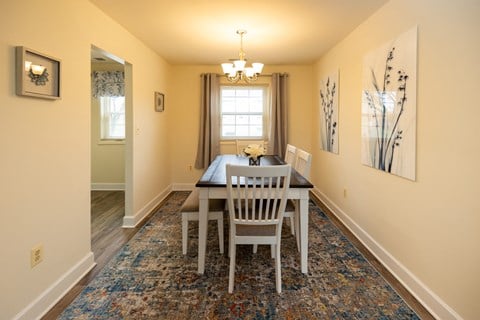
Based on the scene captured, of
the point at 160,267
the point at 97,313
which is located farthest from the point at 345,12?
the point at 97,313

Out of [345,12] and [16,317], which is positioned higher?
[345,12]

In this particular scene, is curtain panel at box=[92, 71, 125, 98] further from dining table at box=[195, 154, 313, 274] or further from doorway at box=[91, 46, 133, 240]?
dining table at box=[195, 154, 313, 274]

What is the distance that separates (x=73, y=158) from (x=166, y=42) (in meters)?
2.29

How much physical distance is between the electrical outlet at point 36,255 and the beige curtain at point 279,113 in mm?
4129

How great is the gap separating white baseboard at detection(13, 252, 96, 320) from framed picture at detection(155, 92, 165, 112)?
262 centimetres

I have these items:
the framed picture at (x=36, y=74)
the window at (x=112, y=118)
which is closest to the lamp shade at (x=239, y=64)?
the framed picture at (x=36, y=74)

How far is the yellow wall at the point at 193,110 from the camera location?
5.69 metres

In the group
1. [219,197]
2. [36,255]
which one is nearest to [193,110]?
[219,197]

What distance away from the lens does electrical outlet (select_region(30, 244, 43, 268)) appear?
199 cm

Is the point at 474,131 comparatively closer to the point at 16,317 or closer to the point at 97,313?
the point at 97,313

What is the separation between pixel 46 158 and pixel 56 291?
0.91 metres

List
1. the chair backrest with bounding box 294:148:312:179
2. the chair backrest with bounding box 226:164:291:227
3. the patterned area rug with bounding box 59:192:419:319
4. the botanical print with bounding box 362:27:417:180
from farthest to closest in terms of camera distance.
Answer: the chair backrest with bounding box 294:148:312:179, the botanical print with bounding box 362:27:417:180, the chair backrest with bounding box 226:164:291:227, the patterned area rug with bounding box 59:192:419:319

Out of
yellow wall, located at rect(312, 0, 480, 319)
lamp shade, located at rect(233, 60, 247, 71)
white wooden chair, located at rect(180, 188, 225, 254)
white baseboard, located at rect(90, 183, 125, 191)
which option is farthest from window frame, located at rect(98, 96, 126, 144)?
yellow wall, located at rect(312, 0, 480, 319)

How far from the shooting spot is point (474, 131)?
5.63 feet
